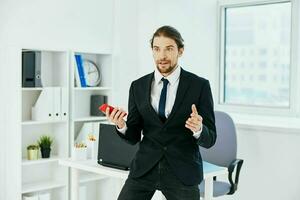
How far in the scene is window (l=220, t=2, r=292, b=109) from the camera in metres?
4.46

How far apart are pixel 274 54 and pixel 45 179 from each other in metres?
2.52

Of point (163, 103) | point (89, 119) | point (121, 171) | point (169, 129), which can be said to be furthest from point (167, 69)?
point (89, 119)

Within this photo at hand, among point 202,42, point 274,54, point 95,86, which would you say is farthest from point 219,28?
point 95,86

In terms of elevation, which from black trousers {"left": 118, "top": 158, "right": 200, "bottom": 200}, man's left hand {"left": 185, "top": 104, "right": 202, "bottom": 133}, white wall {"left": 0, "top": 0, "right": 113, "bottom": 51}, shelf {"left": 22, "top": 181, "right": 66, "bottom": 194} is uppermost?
white wall {"left": 0, "top": 0, "right": 113, "bottom": 51}

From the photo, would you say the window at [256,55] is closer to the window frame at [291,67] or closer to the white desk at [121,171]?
the window frame at [291,67]

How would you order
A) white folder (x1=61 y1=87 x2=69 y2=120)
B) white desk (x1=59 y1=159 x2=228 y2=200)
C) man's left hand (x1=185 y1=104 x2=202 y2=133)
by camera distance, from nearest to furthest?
man's left hand (x1=185 y1=104 x2=202 y2=133) < white desk (x1=59 y1=159 x2=228 y2=200) < white folder (x1=61 y1=87 x2=69 y2=120)

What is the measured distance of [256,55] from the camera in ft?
15.3

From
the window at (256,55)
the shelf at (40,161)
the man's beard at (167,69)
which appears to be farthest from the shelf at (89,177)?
the man's beard at (167,69)

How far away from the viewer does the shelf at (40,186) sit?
4084 millimetres

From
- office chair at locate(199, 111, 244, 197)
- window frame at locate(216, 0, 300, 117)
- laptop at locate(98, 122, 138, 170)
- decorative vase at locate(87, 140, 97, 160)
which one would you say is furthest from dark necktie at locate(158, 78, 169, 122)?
window frame at locate(216, 0, 300, 117)

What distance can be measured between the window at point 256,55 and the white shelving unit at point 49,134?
1682mm

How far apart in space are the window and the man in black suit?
215 centimetres

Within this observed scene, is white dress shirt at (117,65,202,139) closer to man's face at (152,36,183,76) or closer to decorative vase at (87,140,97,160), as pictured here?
man's face at (152,36,183,76)

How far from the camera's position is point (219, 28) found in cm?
487
